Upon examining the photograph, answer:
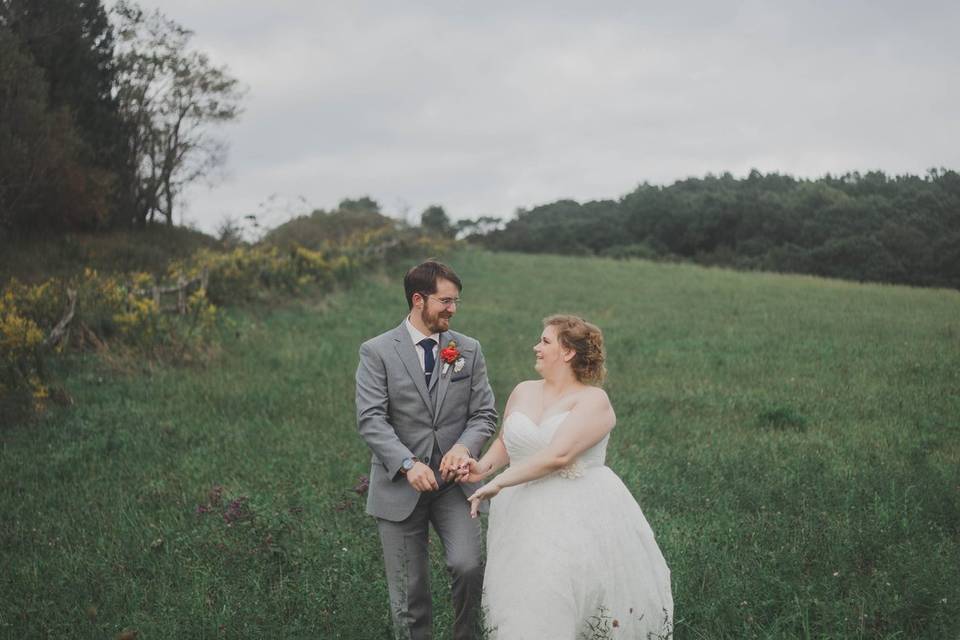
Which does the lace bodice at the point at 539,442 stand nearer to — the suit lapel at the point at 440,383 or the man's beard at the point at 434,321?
the suit lapel at the point at 440,383

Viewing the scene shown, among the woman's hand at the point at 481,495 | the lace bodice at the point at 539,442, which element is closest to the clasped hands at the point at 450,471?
the woman's hand at the point at 481,495

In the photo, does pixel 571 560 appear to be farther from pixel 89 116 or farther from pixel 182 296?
pixel 89 116

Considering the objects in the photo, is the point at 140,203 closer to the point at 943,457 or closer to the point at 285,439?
the point at 285,439

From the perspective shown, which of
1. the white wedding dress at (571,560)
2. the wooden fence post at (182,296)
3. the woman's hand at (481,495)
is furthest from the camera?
the wooden fence post at (182,296)

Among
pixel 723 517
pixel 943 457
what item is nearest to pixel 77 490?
pixel 723 517

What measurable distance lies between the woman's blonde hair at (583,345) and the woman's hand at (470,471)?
80 centimetres

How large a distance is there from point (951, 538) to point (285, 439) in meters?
7.00

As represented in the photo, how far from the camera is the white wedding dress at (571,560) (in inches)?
150

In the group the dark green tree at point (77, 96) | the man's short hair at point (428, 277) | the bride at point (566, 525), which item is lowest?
the bride at point (566, 525)

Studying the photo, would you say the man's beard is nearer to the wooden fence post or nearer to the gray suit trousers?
the gray suit trousers

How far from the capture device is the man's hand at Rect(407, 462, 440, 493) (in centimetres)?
404

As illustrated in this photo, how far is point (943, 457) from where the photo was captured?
25.4ft

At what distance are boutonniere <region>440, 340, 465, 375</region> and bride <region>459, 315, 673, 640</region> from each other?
0.43 meters

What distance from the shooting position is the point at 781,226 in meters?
37.5
